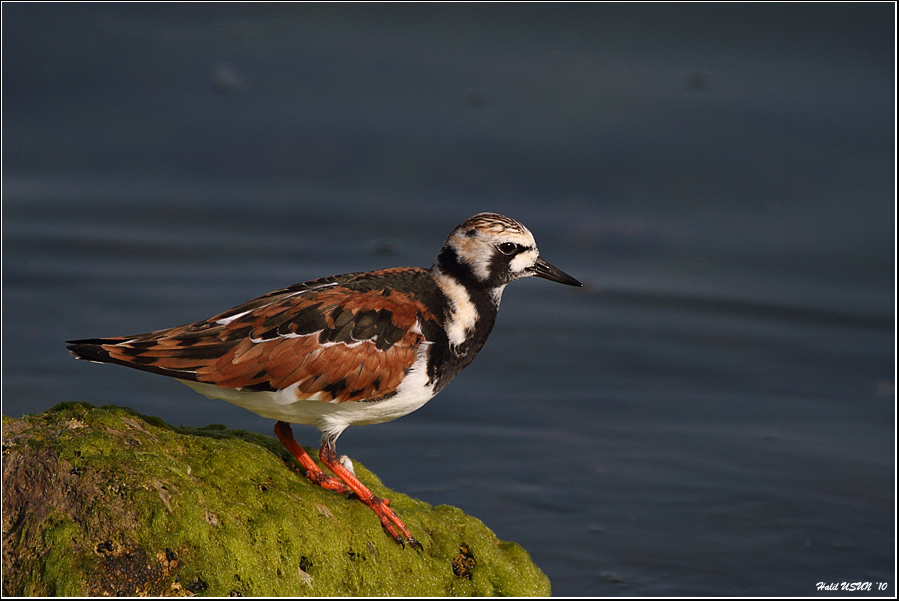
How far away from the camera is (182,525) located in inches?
191

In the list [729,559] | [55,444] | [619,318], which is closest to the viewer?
[55,444]

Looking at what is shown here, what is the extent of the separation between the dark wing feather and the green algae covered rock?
387 mm

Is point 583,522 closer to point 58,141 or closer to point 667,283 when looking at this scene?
point 667,283

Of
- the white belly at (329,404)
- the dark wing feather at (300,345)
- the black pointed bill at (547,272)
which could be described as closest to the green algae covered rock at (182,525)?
the white belly at (329,404)

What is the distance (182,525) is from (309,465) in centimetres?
132

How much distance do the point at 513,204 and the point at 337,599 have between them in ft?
24.0

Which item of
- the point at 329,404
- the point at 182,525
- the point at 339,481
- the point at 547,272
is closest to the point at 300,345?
the point at 329,404

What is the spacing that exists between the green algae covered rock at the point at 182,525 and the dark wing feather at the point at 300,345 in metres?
0.39

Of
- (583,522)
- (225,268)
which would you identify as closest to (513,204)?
(225,268)

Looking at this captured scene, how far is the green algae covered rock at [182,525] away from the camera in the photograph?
4652 mm

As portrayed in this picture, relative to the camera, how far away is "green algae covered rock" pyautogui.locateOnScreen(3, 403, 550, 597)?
4.65 metres

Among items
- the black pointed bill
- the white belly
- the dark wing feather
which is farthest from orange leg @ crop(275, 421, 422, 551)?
the black pointed bill

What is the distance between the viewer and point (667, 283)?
37.4 ft

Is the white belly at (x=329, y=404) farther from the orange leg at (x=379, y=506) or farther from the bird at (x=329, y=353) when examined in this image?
the orange leg at (x=379, y=506)
